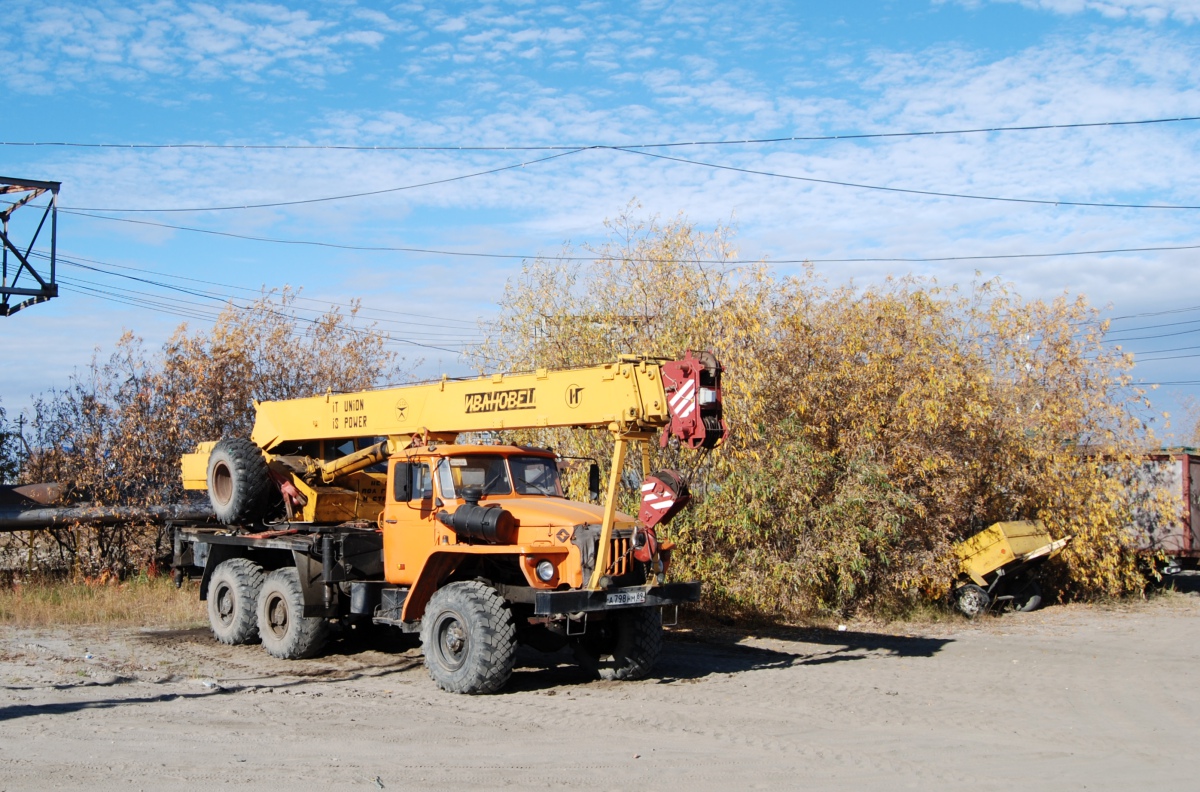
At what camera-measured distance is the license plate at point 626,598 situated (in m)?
10.5

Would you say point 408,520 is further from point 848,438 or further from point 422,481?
point 848,438

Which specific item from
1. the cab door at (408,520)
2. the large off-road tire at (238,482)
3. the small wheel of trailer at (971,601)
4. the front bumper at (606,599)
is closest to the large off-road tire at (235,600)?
the large off-road tire at (238,482)

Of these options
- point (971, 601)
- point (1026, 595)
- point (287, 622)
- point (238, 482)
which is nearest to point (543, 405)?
point (287, 622)

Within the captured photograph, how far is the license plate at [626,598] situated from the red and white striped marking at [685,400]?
185 centimetres

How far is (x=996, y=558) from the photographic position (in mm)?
17547

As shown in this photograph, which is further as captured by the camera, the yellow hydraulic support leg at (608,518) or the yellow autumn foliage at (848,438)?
the yellow autumn foliage at (848,438)

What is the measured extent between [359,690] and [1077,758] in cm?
661

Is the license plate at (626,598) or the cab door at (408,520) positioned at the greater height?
the cab door at (408,520)

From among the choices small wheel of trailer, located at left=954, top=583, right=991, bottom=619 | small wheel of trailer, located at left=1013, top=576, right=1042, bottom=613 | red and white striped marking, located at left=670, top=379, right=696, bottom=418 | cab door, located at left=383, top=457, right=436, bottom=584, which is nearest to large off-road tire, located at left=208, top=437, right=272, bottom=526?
cab door, located at left=383, top=457, right=436, bottom=584

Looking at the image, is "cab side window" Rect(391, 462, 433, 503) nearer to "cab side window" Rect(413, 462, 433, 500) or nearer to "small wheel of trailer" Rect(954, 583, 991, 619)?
"cab side window" Rect(413, 462, 433, 500)

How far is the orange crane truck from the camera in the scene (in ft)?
34.2

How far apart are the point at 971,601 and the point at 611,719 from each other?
10341 mm

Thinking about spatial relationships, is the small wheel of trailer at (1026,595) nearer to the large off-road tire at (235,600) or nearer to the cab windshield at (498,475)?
the cab windshield at (498,475)

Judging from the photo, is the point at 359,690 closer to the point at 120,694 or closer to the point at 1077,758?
the point at 120,694
